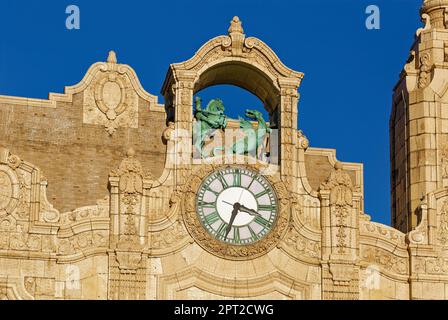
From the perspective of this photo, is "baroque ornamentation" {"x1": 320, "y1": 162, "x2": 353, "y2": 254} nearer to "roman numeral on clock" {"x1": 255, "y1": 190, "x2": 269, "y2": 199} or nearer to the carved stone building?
the carved stone building

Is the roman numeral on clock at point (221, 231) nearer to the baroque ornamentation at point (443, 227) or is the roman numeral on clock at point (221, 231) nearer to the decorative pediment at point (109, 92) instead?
the baroque ornamentation at point (443, 227)

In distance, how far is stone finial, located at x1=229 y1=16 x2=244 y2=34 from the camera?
2245 inches

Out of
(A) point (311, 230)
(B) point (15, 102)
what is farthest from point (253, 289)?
(B) point (15, 102)

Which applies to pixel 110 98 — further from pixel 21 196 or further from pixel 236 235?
pixel 21 196

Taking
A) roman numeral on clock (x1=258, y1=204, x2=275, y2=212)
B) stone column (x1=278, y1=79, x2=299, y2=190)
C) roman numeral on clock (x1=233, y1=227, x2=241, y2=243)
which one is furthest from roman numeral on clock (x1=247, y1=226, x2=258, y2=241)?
stone column (x1=278, y1=79, x2=299, y2=190)

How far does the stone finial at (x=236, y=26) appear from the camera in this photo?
57.0m

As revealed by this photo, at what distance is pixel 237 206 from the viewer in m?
55.8

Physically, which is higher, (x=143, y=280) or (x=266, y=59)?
(x=266, y=59)

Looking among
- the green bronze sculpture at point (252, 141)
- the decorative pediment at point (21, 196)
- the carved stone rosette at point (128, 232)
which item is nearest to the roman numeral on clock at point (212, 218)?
the carved stone rosette at point (128, 232)

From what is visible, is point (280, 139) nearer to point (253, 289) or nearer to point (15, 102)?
point (253, 289)

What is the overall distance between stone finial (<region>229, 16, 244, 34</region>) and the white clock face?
3.74 m

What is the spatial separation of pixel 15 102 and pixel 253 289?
12.1m

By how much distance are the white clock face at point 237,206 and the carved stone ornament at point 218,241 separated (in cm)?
12

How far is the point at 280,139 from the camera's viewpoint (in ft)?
187
